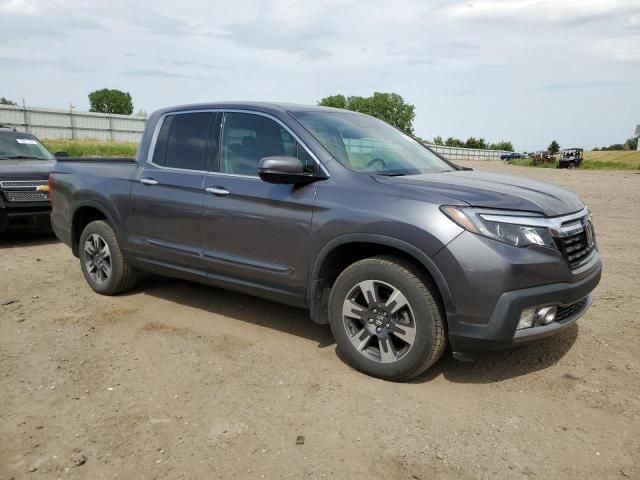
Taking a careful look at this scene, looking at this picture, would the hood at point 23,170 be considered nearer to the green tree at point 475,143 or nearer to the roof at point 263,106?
the roof at point 263,106

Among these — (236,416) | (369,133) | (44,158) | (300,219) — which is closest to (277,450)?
(236,416)

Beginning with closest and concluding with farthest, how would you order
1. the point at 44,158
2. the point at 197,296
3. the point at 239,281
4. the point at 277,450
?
1. the point at 277,450
2. the point at 239,281
3. the point at 197,296
4. the point at 44,158

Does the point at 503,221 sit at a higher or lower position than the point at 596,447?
higher

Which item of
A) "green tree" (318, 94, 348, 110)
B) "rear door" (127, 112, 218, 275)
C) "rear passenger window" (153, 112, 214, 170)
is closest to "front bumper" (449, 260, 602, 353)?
"rear door" (127, 112, 218, 275)

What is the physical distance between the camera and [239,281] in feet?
14.1

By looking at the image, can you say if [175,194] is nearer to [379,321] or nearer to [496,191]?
[379,321]

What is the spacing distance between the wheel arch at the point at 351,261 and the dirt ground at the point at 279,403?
1.57 feet

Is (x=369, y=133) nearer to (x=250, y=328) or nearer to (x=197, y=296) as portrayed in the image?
(x=250, y=328)

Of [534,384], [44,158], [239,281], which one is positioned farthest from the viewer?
[44,158]

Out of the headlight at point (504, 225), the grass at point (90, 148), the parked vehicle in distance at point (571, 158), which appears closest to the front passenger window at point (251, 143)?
the headlight at point (504, 225)

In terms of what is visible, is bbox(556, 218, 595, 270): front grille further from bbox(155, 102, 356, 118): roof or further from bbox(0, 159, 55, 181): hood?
bbox(0, 159, 55, 181): hood

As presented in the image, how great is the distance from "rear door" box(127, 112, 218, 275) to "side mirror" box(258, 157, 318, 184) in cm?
89

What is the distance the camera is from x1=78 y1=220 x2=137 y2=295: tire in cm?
528

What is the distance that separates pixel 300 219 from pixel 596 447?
221 centimetres
